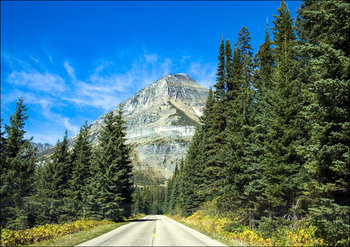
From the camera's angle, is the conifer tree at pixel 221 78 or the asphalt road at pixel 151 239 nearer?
the asphalt road at pixel 151 239

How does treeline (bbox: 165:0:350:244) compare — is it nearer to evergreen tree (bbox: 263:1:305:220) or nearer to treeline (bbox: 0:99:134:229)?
evergreen tree (bbox: 263:1:305:220)

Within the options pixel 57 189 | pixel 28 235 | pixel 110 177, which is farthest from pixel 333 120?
pixel 57 189

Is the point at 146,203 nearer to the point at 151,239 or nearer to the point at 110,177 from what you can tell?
the point at 110,177

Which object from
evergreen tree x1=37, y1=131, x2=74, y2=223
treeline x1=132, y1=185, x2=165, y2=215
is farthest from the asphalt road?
treeline x1=132, y1=185, x2=165, y2=215

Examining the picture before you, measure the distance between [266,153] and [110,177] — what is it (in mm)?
20563

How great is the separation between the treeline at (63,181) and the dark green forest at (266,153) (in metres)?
0.13

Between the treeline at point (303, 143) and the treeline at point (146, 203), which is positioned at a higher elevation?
the treeline at point (303, 143)

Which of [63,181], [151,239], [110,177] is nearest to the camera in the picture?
[151,239]

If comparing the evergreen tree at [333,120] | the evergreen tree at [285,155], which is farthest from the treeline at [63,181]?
the evergreen tree at [333,120]

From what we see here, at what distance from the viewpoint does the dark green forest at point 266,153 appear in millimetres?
9141

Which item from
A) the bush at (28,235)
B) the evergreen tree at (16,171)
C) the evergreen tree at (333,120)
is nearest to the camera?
the evergreen tree at (333,120)

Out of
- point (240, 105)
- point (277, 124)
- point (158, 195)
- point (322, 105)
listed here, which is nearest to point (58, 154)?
point (240, 105)

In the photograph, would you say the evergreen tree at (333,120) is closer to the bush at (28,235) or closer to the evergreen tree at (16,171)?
the bush at (28,235)

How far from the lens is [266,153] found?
1533 centimetres
